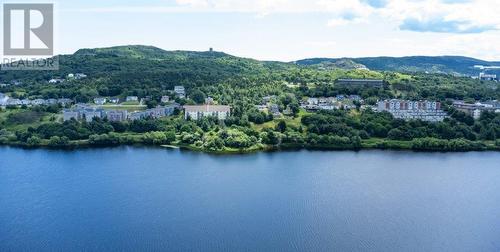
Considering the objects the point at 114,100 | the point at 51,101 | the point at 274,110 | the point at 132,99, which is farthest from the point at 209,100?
the point at 51,101

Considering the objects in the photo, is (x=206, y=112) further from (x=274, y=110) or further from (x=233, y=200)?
(x=233, y=200)

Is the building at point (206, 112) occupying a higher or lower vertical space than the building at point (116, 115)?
higher

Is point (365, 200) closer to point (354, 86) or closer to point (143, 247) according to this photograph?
point (143, 247)

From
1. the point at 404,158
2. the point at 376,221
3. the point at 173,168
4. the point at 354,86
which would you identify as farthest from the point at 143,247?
the point at 354,86

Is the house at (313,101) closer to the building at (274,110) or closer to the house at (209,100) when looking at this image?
the building at (274,110)

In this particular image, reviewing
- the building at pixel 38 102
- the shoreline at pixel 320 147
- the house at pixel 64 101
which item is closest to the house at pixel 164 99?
the house at pixel 64 101

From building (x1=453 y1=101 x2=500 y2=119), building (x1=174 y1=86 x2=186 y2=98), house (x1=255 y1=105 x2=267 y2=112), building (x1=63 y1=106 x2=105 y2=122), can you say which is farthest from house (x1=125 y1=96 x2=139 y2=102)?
building (x1=453 y1=101 x2=500 y2=119)
